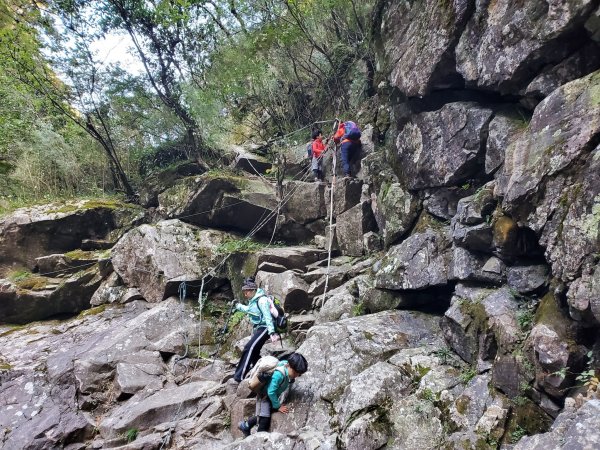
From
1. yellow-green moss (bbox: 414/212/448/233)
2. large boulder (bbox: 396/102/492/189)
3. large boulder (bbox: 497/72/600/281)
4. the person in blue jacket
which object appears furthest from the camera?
yellow-green moss (bbox: 414/212/448/233)

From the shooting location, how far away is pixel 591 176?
459cm

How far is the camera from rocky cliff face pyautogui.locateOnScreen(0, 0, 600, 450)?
4.89 metres

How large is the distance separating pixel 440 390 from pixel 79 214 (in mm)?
13505

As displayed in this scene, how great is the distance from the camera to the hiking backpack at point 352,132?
1181 centimetres

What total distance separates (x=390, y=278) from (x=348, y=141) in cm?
545

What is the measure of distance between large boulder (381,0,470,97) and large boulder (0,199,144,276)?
35.6ft

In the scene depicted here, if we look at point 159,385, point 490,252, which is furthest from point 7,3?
point 490,252

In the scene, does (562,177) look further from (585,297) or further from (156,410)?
(156,410)

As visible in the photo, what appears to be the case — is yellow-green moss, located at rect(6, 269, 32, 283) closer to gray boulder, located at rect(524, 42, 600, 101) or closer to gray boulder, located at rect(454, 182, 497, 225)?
gray boulder, located at rect(454, 182, 497, 225)

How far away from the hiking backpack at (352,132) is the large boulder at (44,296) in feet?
31.2

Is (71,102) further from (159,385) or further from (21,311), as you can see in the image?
(159,385)

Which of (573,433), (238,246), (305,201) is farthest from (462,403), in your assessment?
(305,201)

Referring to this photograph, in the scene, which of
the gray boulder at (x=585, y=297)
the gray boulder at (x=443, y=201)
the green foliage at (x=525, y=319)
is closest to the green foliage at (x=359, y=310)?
the gray boulder at (x=443, y=201)

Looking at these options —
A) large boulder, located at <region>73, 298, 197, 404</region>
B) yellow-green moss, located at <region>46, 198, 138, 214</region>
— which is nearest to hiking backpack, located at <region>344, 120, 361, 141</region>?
large boulder, located at <region>73, 298, 197, 404</region>
